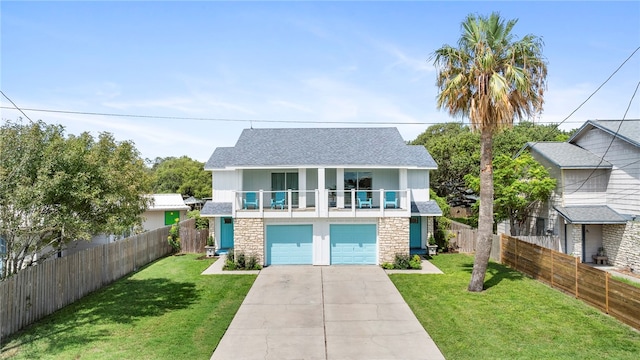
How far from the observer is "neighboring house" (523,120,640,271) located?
1741 centimetres

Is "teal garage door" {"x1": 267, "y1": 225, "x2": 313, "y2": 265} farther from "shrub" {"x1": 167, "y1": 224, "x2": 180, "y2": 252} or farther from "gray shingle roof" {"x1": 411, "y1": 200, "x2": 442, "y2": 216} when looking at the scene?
"shrub" {"x1": 167, "y1": 224, "x2": 180, "y2": 252}

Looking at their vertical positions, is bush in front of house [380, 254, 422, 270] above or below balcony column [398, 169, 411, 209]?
below

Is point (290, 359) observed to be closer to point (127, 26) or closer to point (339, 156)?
point (339, 156)

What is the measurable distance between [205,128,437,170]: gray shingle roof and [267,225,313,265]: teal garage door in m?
3.26

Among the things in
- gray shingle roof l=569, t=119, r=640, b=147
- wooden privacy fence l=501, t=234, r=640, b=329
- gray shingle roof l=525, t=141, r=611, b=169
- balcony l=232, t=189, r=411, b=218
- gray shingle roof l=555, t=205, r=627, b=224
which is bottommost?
wooden privacy fence l=501, t=234, r=640, b=329

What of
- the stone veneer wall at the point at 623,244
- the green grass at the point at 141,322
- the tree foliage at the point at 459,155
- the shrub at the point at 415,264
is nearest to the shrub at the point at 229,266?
the green grass at the point at 141,322

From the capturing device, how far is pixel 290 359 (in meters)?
8.23

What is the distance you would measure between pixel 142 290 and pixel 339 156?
1057 centimetres

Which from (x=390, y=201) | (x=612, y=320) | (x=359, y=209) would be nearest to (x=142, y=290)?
(x=359, y=209)

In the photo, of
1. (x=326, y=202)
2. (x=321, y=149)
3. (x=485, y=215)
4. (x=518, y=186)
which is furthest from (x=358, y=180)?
(x=518, y=186)

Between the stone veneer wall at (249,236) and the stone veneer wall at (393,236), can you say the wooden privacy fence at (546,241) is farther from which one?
the stone veneer wall at (249,236)

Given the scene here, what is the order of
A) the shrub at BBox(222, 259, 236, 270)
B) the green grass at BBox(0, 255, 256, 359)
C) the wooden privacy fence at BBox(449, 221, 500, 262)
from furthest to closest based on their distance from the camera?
the wooden privacy fence at BBox(449, 221, 500, 262) < the shrub at BBox(222, 259, 236, 270) < the green grass at BBox(0, 255, 256, 359)

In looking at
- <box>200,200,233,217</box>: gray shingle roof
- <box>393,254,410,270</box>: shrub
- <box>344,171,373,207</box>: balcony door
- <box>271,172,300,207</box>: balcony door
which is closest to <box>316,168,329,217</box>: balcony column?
<box>344,171,373,207</box>: balcony door

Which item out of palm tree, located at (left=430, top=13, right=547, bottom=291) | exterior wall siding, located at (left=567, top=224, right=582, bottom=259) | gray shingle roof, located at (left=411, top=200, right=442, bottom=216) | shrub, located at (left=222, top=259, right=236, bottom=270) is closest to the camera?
palm tree, located at (left=430, top=13, right=547, bottom=291)
